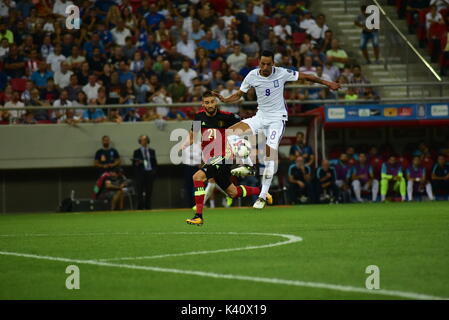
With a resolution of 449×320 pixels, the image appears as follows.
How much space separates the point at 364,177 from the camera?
24.3 meters

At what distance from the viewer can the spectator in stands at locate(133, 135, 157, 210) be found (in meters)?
23.3

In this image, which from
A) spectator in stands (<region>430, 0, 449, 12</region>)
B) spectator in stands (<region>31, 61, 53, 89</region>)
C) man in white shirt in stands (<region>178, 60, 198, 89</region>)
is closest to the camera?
spectator in stands (<region>31, 61, 53, 89</region>)

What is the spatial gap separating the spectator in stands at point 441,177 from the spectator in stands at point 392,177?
A: 35.9 inches

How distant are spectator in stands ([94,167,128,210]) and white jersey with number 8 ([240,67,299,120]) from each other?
8902mm

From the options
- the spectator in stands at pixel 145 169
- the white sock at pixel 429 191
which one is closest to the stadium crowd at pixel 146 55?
the spectator in stands at pixel 145 169

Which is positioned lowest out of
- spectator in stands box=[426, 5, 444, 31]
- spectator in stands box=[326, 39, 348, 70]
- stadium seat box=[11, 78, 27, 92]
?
stadium seat box=[11, 78, 27, 92]

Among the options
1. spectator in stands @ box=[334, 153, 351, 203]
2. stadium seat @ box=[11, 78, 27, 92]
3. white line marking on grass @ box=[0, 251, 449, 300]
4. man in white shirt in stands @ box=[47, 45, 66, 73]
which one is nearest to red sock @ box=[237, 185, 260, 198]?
white line marking on grass @ box=[0, 251, 449, 300]

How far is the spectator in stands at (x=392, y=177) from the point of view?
78.9 ft

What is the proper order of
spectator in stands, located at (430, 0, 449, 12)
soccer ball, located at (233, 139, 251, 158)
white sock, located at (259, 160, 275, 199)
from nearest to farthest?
soccer ball, located at (233, 139, 251, 158) → white sock, located at (259, 160, 275, 199) → spectator in stands, located at (430, 0, 449, 12)

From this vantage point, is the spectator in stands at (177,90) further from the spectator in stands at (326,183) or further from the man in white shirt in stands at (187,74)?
the spectator in stands at (326,183)

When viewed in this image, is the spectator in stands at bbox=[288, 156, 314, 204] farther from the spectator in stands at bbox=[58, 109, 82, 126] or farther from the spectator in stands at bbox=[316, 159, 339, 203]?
the spectator in stands at bbox=[58, 109, 82, 126]

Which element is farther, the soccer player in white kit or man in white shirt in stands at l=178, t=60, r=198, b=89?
man in white shirt in stands at l=178, t=60, r=198, b=89

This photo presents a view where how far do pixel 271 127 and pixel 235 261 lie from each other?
6899 millimetres
